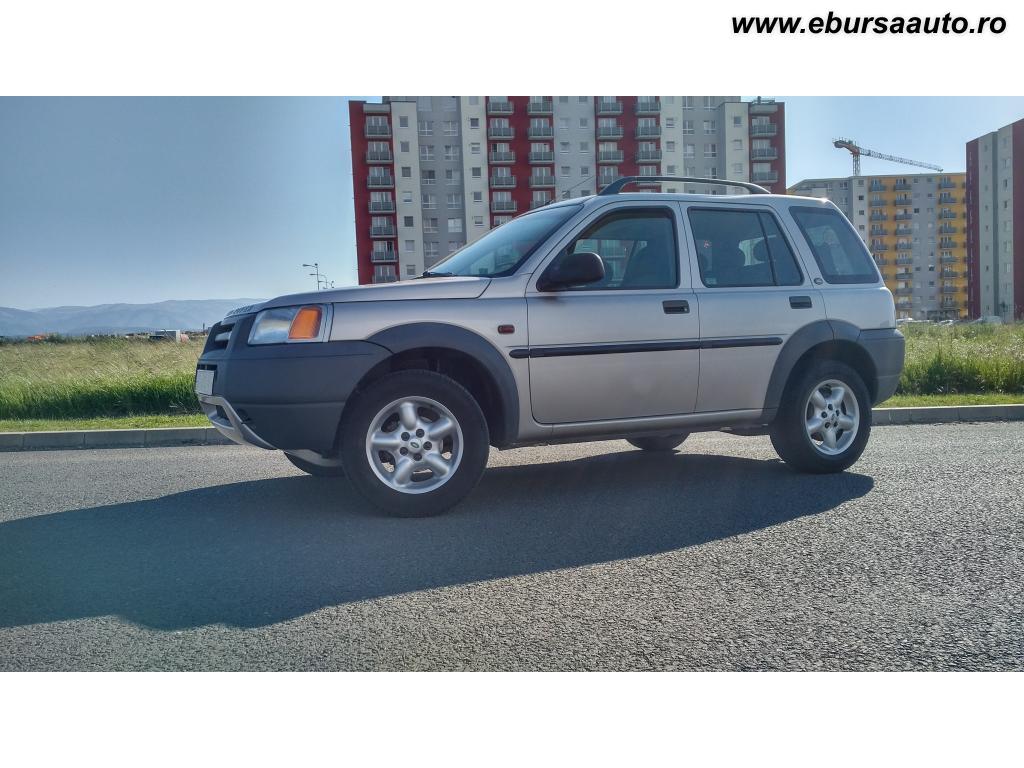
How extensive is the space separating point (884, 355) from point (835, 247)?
888 mm

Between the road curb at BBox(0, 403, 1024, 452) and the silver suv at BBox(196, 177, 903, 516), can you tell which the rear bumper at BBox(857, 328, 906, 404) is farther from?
the road curb at BBox(0, 403, 1024, 452)

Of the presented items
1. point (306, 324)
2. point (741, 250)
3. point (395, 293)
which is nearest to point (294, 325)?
point (306, 324)

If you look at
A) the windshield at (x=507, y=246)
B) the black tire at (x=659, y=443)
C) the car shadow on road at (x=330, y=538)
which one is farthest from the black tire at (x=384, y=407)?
the black tire at (x=659, y=443)

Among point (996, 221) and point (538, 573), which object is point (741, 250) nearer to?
point (538, 573)

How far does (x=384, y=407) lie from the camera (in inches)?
187

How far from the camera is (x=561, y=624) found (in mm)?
3090

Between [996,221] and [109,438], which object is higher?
[996,221]

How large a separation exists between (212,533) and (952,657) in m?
3.64

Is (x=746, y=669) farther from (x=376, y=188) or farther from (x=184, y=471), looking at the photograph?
(x=376, y=188)

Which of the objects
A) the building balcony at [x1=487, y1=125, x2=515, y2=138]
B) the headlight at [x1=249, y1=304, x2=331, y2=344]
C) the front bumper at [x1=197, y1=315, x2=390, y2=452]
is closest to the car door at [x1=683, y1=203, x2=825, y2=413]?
the front bumper at [x1=197, y1=315, x2=390, y2=452]

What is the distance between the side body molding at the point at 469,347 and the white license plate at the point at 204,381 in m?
1.08

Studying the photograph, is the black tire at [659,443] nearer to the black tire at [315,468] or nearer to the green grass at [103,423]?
the black tire at [315,468]

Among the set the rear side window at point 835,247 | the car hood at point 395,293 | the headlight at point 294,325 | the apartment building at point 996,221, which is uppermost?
the apartment building at point 996,221

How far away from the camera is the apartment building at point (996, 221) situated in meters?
84.6
